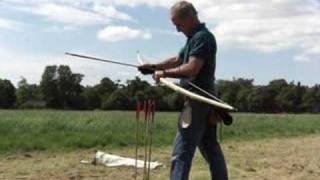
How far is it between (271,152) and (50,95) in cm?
6784

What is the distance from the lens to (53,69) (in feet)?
269

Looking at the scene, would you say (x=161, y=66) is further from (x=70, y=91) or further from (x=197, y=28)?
(x=70, y=91)

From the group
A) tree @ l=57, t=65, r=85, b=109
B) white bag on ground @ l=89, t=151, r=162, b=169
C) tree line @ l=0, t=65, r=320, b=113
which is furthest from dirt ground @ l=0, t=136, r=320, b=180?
tree @ l=57, t=65, r=85, b=109

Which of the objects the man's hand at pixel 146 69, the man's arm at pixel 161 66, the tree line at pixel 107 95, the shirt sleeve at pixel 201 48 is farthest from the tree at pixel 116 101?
the shirt sleeve at pixel 201 48

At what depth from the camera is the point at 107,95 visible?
85375 millimetres

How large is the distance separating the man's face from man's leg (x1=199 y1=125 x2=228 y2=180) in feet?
3.41

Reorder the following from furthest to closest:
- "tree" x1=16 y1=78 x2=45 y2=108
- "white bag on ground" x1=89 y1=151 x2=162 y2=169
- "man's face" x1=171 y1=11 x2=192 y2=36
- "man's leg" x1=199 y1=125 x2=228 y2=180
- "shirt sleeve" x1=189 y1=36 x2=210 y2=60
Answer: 1. "tree" x1=16 y1=78 x2=45 y2=108
2. "white bag on ground" x1=89 y1=151 x2=162 y2=169
3. "man's leg" x1=199 y1=125 x2=228 y2=180
4. "man's face" x1=171 y1=11 x2=192 y2=36
5. "shirt sleeve" x1=189 y1=36 x2=210 y2=60

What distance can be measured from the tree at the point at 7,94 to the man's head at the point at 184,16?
85.6 meters

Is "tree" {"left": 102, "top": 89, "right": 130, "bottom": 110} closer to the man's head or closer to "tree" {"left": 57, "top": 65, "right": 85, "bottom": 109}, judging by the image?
"tree" {"left": 57, "top": 65, "right": 85, "bottom": 109}

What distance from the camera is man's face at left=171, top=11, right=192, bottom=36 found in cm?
691

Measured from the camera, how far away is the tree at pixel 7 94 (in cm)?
9138

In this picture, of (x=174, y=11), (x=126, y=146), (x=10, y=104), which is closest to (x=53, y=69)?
(x=10, y=104)

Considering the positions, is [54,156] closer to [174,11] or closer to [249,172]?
[249,172]

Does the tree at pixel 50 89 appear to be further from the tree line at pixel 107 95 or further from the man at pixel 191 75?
the man at pixel 191 75
